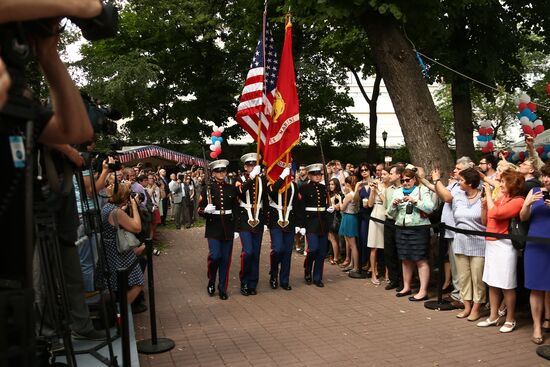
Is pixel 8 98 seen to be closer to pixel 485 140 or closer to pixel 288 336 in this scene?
pixel 288 336

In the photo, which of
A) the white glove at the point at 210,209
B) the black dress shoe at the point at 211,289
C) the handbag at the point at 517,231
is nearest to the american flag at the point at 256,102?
the white glove at the point at 210,209

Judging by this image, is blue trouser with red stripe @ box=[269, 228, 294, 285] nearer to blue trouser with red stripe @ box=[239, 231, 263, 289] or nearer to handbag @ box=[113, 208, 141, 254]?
blue trouser with red stripe @ box=[239, 231, 263, 289]

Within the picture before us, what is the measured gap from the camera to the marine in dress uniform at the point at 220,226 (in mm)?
8242

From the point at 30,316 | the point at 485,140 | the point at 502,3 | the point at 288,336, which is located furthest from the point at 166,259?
the point at 502,3

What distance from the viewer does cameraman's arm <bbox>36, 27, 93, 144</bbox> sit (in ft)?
6.20

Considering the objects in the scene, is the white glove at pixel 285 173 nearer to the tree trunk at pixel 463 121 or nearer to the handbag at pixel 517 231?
the handbag at pixel 517 231

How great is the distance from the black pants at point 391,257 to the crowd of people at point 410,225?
2cm

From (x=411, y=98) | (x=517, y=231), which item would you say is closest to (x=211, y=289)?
(x=517, y=231)

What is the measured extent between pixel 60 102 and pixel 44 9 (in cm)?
36

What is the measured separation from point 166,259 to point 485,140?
8367 mm

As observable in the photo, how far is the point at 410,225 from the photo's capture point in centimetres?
793

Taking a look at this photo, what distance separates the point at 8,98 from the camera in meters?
1.63

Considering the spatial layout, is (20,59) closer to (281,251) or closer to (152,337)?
(152,337)

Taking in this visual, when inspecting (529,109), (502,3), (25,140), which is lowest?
(25,140)
